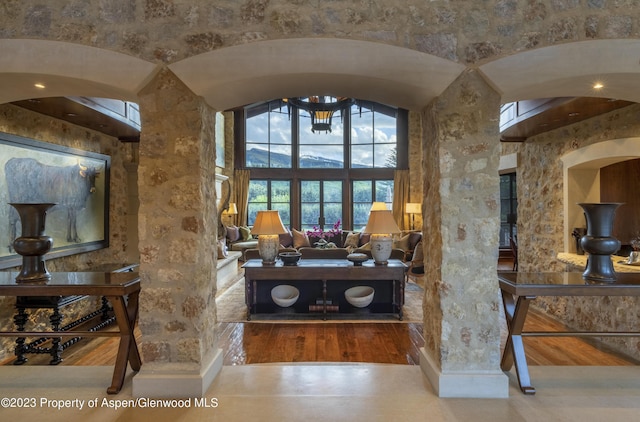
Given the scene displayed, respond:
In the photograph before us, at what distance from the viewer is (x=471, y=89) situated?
92.4 inches

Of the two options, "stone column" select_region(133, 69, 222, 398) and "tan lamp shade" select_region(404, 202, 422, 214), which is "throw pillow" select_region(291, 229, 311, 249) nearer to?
"tan lamp shade" select_region(404, 202, 422, 214)

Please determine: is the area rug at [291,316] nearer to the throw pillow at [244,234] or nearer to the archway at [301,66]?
the archway at [301,66]

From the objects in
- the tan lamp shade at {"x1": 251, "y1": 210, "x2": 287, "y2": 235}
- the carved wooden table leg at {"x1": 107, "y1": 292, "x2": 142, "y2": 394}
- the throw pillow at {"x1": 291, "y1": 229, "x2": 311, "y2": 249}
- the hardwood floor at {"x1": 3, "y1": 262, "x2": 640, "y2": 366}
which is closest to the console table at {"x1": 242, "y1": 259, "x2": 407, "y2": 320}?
the hardwood floor at {"x1": 3, "y1": 262, "x2": 640, "y2": 366}

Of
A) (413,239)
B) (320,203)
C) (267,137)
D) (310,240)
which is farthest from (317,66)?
(267,137)

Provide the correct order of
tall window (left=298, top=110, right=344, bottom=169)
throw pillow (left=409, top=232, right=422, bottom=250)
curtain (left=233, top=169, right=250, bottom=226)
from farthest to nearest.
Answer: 1. tall window (left=298, top=110, right=344, bottom=169)
2. curtain (left=233, top=169, right=250, bottom=226)
3. throw pillow (left=409, top=232, right=422, bottom=250)

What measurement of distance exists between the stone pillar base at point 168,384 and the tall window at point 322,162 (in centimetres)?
898

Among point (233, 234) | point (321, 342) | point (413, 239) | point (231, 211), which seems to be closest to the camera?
point (321, 342)

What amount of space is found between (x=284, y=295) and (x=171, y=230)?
2.55 m

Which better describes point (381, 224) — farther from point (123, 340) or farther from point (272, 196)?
point (272, 196)

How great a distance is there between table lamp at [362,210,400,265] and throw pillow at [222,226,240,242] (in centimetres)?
636

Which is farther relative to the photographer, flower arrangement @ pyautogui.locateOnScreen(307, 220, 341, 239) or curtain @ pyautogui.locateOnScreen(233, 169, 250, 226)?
curtain @ pyautogui.locateOnScreen(233, 169, 250, 226)

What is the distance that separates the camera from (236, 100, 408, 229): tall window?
11.4 meters

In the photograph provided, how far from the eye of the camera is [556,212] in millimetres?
4750

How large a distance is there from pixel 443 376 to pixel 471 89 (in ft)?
6.42
